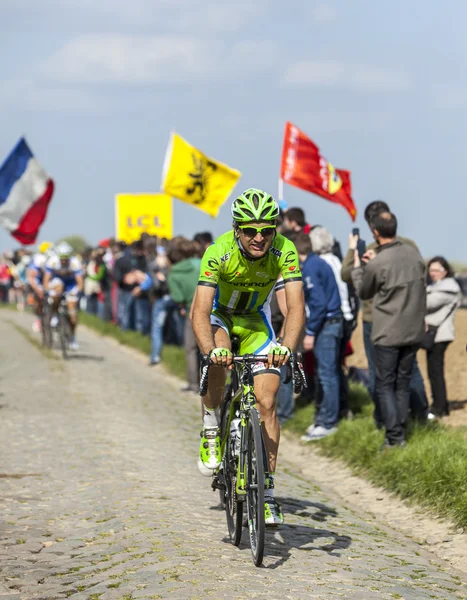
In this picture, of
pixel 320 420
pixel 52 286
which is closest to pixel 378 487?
pixel 320 420

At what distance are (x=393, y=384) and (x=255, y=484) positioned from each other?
14.1 feet

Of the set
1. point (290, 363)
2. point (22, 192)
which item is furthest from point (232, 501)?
point (22, 192)

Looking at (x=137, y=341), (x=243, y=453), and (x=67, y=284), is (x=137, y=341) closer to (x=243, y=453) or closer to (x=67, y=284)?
(x=67, y=284)

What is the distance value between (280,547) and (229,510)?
0.40 meters

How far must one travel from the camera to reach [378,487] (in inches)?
407

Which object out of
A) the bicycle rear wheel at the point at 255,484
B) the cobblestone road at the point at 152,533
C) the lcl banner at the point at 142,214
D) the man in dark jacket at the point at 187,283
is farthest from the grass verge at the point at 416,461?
the lcl banner at the point at 142,214

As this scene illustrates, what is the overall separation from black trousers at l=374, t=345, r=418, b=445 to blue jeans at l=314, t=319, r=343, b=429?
66.0 inches

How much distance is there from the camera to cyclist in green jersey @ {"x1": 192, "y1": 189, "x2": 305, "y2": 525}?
723 cm

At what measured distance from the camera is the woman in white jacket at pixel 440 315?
1336 cm

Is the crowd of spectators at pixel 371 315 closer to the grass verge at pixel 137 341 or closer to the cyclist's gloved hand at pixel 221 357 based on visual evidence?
the cyclist's gloved hand at pixel 221 357

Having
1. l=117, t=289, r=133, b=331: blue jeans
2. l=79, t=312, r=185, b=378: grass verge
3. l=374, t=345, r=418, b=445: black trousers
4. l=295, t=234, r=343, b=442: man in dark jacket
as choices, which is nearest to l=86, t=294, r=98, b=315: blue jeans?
l=79, t=312, r=185, b=378: grass verge

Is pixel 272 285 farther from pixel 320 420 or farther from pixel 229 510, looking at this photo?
pixel 320 420

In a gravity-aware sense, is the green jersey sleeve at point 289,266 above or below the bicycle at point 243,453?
above

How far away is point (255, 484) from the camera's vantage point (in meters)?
6.93
